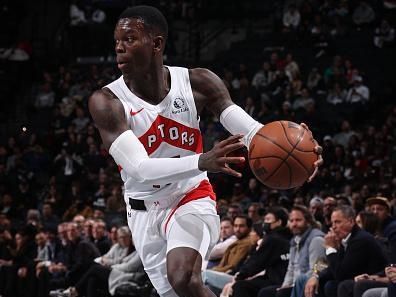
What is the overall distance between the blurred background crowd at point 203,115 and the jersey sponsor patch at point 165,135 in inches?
190

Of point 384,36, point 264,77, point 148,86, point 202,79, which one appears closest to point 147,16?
point 148,86

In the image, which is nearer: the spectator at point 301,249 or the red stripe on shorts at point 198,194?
the red stripe on shorts at point 198,194

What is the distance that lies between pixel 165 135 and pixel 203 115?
38.3 feet

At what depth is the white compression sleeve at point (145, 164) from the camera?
4609mm

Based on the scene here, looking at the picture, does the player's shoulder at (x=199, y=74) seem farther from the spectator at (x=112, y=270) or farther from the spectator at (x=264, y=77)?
the spectator at (x=264, y=77)

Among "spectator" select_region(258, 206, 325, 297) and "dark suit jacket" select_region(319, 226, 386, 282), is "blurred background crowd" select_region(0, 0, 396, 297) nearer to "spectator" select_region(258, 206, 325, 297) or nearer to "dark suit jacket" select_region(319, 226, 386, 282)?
"spectator" select_region(258, 206, 325, 297)

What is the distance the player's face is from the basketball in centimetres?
90

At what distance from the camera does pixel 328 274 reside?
8453 millimetres

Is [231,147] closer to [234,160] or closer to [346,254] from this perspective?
[234,160]

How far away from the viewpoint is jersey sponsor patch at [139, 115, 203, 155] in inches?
204

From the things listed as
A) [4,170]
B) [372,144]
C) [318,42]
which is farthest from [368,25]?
[4,170]

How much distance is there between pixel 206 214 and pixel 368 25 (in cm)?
1417

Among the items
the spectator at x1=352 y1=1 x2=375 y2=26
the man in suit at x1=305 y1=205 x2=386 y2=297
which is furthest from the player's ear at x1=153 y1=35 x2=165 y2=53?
the spectator at x1=352 y1=1 x2=375 y2=26

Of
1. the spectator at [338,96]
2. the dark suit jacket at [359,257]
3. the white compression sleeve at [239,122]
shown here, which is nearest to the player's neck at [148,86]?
the white compression sleeve at [239,122]
